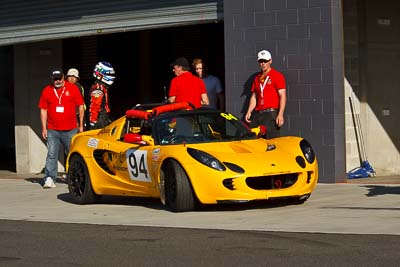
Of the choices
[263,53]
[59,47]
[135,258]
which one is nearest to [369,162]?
[263,53]

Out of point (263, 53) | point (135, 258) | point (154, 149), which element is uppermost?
point (263, 53)

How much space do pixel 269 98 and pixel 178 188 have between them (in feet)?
12.9

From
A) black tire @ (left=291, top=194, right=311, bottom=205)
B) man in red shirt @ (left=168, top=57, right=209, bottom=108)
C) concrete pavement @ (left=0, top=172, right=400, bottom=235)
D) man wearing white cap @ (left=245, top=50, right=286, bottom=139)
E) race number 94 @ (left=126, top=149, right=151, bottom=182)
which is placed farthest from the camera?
man in red shirt @ (left=168, top=57, right=209, bottom=108)

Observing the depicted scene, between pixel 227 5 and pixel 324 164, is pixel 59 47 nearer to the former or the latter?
pixel 227 5

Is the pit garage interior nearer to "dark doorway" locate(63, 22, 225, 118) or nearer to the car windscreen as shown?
"dark doorway" locate(63, 22, 225, 118)

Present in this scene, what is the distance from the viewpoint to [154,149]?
12.3 m

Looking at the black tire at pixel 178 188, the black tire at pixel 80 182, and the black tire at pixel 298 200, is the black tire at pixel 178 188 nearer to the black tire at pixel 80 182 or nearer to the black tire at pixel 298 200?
the black tire at pixel 298 200

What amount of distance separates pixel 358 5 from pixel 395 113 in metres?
2.10

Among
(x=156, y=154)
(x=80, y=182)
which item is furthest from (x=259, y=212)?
(x=80, y=182)

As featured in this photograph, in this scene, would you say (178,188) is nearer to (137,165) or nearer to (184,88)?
(137,165)

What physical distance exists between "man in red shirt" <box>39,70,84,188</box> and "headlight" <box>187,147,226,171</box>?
196 inches

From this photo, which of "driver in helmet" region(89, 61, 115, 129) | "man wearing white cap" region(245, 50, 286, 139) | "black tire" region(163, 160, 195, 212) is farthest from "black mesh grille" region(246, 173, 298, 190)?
"driver in helmet" region(89, 61, 115, 129)

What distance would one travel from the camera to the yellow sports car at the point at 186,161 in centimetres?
1157

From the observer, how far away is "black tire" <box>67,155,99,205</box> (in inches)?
535
